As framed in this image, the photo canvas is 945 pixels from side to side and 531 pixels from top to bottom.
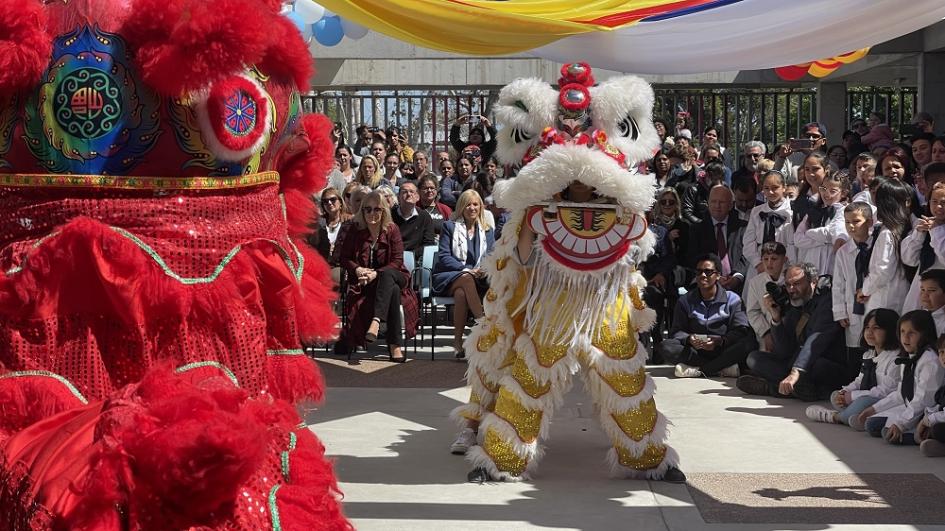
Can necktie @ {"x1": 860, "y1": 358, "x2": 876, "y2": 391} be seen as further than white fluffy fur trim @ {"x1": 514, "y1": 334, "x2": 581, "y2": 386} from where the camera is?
Yes

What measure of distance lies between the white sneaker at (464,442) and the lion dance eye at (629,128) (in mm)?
1761

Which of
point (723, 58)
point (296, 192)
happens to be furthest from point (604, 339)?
point (296, 192)

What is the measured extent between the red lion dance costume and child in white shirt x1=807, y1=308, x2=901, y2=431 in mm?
4460

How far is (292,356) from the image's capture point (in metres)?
3.27

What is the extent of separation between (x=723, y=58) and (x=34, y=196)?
4.16 m

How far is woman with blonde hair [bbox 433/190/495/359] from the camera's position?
376 inches

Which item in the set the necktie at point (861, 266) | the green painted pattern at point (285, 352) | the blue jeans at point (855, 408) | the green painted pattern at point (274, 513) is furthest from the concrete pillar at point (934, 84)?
the green painted pattern at point (274, 513)

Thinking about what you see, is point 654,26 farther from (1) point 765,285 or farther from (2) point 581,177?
(1) point 765,285

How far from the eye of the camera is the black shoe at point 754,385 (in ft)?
26.0

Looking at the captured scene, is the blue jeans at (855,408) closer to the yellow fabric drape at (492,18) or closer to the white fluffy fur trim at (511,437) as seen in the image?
the white fluffy fur trim at (511,437)

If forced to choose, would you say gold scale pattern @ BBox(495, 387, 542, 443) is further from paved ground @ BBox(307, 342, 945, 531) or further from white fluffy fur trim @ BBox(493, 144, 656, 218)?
white fluffy fur trim @ BBox(493, 144, 656, 218)

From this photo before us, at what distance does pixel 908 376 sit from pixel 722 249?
331cm

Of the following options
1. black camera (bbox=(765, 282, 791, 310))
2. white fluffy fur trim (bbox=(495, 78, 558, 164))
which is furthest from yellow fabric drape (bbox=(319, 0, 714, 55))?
black camera (bbox=(765, 282, 791, 310))

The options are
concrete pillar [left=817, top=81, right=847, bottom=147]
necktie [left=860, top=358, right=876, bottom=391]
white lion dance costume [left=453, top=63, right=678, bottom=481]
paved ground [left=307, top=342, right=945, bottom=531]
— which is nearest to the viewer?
paved ground [left=307, top=342, right=945, bottom=531]
